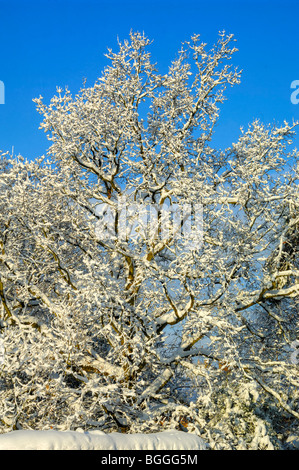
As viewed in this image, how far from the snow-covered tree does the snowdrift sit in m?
2.94

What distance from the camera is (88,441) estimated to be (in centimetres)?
480

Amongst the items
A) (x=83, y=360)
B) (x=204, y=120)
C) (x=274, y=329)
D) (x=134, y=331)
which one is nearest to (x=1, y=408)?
(x=83, y=360)

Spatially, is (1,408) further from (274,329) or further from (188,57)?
(188,57)

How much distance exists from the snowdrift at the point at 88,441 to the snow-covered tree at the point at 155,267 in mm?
2944

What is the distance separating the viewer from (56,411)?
9.08 metres

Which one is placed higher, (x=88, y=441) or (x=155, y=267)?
(x=155, y=267)

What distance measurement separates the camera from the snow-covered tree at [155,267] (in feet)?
29.7

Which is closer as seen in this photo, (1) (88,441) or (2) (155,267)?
(1) (88,441)

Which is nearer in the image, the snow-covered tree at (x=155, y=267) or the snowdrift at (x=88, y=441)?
the snowdrift at (x=88, y=441)

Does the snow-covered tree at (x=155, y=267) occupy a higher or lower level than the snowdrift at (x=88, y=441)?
higher

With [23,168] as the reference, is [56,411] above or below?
below

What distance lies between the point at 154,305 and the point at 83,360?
7.09 feet

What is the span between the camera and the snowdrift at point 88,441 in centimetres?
445

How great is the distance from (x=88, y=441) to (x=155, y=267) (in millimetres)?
5211
